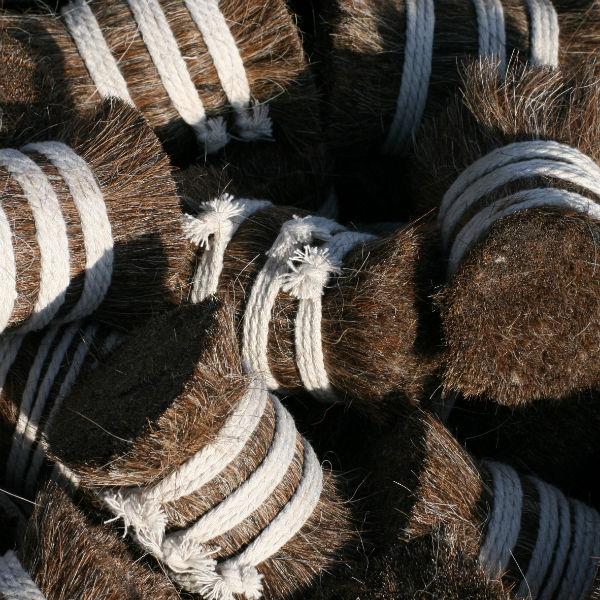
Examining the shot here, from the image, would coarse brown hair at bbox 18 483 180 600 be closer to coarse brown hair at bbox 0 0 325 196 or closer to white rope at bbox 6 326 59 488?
white rope at bbox 6 326 59 488

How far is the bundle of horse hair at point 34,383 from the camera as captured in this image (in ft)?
6.62

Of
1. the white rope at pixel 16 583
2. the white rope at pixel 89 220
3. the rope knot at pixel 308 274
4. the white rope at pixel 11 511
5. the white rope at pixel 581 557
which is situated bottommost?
the white rope at pixel 581 557

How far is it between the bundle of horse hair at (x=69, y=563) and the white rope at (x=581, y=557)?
0.81 m

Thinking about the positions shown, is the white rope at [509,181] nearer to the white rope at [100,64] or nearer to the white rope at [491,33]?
the white rope at [491,33]

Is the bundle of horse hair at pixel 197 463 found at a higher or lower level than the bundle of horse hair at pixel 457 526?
higher

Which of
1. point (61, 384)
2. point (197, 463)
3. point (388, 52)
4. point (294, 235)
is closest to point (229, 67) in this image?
point (388, 52)

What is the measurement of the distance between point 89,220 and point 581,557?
1261 millimetres

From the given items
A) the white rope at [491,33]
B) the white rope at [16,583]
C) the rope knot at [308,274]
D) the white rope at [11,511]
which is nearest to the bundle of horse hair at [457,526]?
the rope knot at [308,274]

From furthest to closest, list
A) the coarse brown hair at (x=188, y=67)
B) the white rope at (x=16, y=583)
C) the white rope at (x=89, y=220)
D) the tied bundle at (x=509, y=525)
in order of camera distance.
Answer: the coarse brown hair at (x=188, y=67) → the white rope at (x=89, y=220) → the tied bundle at (x=509, y=525) → the white rope at (x=16, y=583)

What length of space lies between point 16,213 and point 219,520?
75 centimetres

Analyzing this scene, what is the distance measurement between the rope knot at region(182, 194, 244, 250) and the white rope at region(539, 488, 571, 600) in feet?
3.22

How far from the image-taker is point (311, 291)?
200 centimetres

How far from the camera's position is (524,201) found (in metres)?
1.92

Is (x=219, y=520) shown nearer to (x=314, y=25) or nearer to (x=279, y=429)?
(x=279, y=429)
